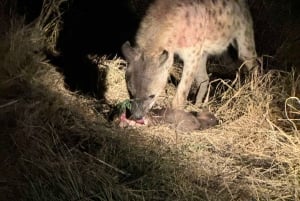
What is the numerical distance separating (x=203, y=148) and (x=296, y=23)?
9.54 feet

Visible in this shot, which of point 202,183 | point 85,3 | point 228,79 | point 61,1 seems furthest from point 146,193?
point 85,3

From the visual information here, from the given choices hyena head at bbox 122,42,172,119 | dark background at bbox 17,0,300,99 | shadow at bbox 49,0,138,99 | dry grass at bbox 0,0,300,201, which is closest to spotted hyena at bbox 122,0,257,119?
hyena head at bbox 122,42,172,119

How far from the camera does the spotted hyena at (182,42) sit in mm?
5180

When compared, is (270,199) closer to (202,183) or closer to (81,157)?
(202,183)

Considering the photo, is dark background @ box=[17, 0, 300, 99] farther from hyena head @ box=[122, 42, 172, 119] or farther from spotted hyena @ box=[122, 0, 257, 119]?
hyena head @ box=[122, 42, 172, 119]

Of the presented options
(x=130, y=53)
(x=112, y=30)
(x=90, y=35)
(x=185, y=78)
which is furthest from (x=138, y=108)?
(x=112, y=30)

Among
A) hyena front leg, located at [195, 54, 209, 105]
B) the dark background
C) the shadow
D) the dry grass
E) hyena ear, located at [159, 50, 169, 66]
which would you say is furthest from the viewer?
the dark background

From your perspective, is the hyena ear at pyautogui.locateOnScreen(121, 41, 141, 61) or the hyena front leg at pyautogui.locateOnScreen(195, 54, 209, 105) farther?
the hyena front leg at pyautogui.locateOnScreen(195, 54, 209, 105)

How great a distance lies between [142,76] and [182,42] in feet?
1.71

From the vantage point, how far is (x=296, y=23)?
288 inches

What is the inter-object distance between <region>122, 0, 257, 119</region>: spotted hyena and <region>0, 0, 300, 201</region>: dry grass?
29 centimetres

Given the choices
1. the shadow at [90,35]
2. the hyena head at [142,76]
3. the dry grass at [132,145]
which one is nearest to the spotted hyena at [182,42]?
the hyena head at [142,76]

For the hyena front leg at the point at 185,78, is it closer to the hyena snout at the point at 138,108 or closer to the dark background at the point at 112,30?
the hyena snout at the point at 138,108

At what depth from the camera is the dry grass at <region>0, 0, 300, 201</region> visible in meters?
4.16
